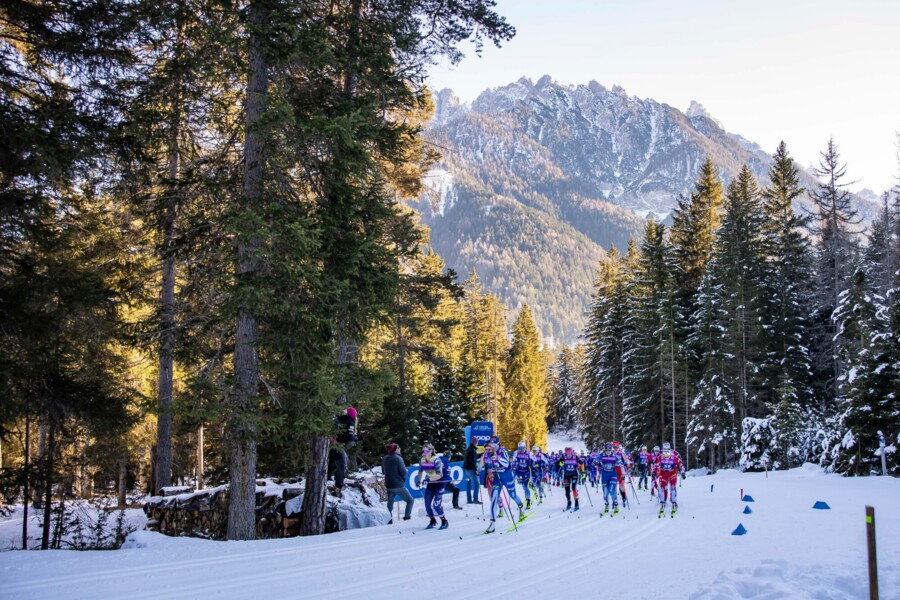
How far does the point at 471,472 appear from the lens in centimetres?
2019

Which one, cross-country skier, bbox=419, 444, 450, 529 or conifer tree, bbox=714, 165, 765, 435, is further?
conifer tree, bbox=714, 165, 765, 435

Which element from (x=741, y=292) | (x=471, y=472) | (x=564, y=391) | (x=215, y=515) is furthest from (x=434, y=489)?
(x=564, y=391)

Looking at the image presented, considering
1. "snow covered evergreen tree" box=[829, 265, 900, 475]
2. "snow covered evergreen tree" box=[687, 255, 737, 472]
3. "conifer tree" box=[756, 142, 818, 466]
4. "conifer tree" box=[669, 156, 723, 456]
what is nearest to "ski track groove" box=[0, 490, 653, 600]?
"snow covered evergreen tree" box=[829, 265, 900, 475]

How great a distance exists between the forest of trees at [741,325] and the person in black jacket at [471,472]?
2141 centimetres

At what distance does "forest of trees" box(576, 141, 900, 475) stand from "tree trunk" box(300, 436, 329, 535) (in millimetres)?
28598

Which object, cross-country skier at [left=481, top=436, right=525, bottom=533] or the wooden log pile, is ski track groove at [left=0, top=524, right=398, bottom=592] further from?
cross-country skier at [left=481, top=436, right=525, bottom=533]

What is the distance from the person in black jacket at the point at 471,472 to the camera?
19.9 m

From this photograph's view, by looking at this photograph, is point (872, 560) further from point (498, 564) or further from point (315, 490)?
point (315, 490)

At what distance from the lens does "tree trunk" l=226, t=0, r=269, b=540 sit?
1113cm

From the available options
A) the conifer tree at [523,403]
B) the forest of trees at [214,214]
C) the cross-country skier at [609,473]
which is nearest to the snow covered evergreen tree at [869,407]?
the cross-country skier at [609,473]

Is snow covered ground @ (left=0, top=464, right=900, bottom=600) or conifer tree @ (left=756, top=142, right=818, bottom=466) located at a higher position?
conifer tree @ (left=756, top=142, right=818, bottom=466)

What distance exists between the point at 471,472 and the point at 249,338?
34.8ft

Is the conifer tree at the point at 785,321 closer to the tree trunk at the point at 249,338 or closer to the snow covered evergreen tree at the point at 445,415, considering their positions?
the snow covered evergreen tree at the point at 445,415

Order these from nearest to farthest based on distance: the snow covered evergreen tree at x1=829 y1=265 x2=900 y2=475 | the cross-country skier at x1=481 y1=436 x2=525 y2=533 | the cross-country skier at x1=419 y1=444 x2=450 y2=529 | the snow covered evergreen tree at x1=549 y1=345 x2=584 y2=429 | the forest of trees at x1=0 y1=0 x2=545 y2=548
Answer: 1. the forest of trees at x1=0 y1=0 x2=545 y2=548
2. the cross-country skier at x1=419 y1=444 x2=450 y2=529
3. the cross-country skier at x1=481 y1=436 x2=525 y2=533
4. the snow covered evergreen tree at x1=829 y1=265 x2=900 y2=475
5. the snow covered evergreen tree at x1=549 y1=345 x2=584 y2=429
